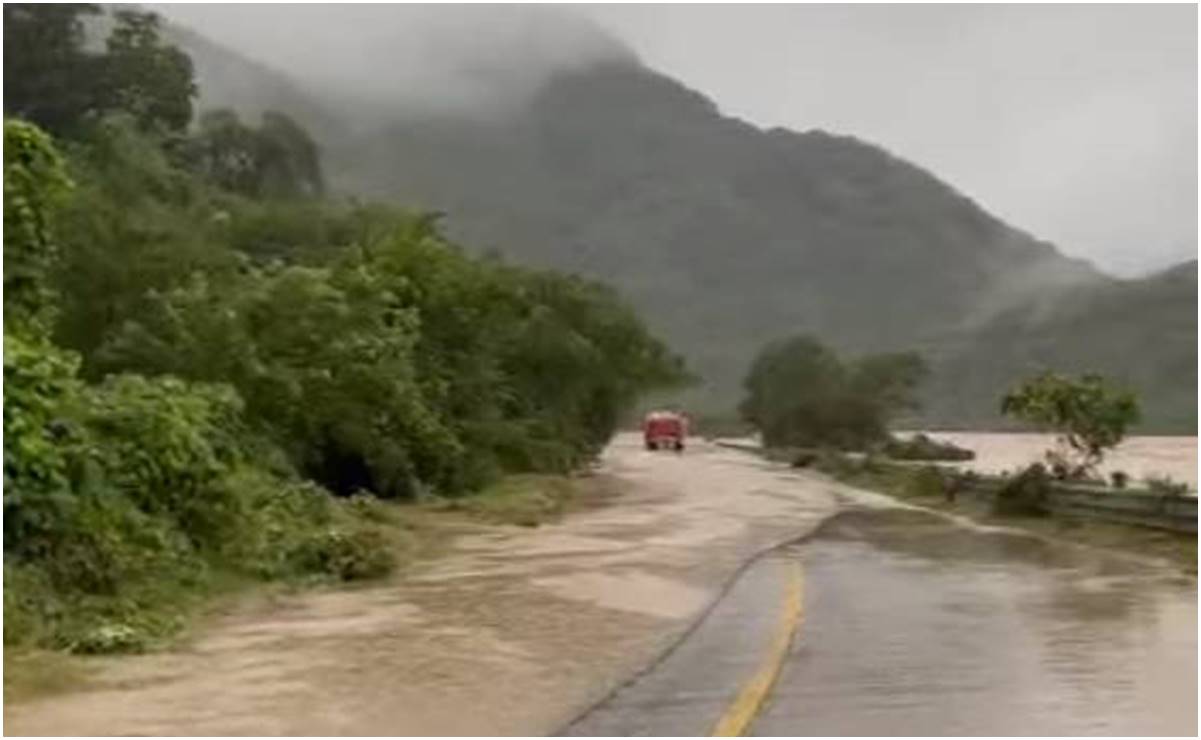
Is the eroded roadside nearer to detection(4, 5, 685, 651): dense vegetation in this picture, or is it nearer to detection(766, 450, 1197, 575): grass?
detection(4, 5, 685, 651): dense vegetation

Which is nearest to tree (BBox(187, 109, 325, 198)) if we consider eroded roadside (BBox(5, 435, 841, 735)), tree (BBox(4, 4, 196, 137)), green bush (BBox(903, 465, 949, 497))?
tree (BBox(4, 4, 196, 137))

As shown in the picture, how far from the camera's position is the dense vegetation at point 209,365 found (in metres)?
18.1

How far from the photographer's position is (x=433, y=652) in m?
15.3

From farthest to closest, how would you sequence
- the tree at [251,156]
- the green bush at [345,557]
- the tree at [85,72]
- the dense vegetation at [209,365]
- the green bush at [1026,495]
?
1. the tree at [251,156]
2. the tree at [85,72]
3. the green bush at [1026,495]
4. the green bush at [345,557]
5. the dense vegetation at [209,365]

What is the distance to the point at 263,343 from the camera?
Result: 115 ft

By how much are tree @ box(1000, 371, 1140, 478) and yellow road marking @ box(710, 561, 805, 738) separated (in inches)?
851

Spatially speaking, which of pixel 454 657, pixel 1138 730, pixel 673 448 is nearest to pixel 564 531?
pixel 454 657

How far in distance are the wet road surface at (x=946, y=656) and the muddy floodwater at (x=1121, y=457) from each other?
67.9ft

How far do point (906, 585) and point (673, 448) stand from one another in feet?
271

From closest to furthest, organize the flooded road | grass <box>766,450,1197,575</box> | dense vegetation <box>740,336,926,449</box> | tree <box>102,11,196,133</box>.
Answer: the flooded road → grass <box>766,450,1197,575</box> → tree <box>102,11,196,133</box> → dense vegetation <box>740,336,926,449</box>

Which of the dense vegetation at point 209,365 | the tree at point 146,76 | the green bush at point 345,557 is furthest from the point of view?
the tree at point 146,76

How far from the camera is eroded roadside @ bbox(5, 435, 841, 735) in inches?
472

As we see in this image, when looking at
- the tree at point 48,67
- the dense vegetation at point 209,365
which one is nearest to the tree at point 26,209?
the dense vegetation at point 209,365

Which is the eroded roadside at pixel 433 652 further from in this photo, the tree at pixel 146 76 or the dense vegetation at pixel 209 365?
the tree at pixel 146 76
